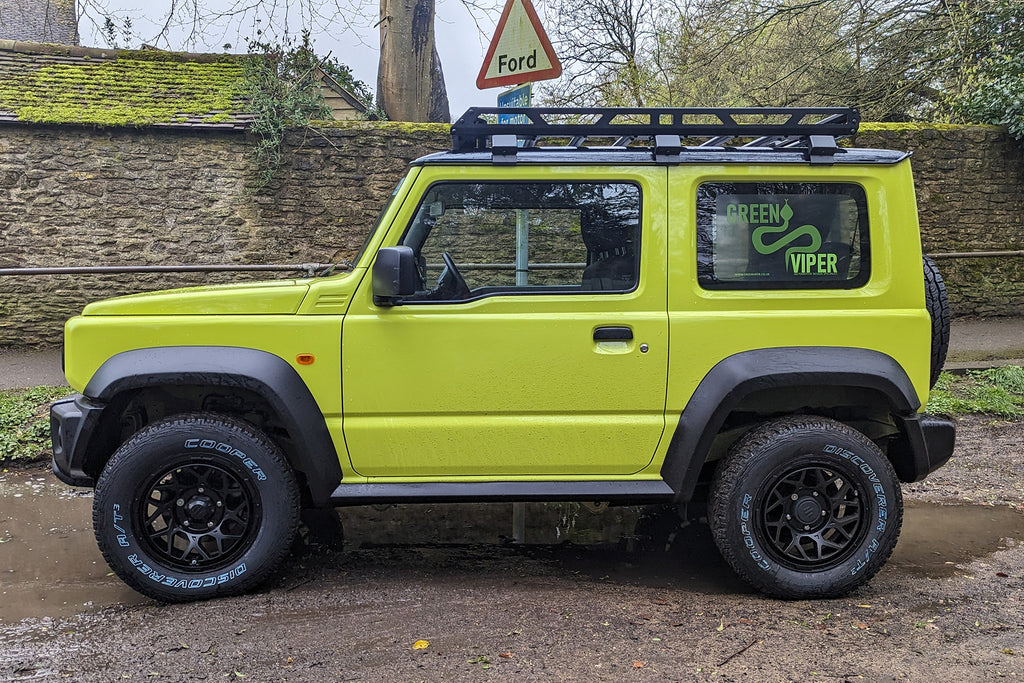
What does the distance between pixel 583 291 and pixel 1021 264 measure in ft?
32.6

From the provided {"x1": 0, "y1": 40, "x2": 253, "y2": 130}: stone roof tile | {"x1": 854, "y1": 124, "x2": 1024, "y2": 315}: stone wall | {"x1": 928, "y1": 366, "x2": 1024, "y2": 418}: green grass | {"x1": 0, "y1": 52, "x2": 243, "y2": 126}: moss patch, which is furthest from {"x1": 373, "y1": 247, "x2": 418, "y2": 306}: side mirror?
{"x1": 854, "y1": 124, "x2": 1024, "y2": 315}: stone wall

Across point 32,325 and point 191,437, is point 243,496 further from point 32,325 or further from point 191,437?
point 32,325

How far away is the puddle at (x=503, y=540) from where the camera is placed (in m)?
3.95

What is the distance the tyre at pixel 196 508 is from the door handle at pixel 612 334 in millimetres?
1509

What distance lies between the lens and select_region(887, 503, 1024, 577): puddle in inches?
166

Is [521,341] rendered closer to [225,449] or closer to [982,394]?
[225,449]

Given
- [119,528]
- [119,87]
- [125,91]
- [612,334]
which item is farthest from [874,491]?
[119,87]

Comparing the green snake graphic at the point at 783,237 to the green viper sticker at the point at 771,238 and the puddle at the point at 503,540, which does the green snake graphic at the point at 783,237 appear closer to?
the green viper sticker at the point at 771,238

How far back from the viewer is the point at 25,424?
6.31 m

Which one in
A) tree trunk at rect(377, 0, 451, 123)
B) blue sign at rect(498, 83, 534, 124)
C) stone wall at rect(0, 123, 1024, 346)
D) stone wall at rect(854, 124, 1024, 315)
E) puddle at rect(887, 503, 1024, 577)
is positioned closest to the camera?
puddle at rect(887, 503, 1024, 577)

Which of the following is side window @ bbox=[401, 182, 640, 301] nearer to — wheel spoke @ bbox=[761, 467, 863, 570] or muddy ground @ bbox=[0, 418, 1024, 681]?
wheel spoke @ bbox=[761, 467, 863, 570]

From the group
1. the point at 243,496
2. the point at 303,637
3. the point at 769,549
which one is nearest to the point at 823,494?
the point at 769,549

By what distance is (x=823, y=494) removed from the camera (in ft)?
12.0

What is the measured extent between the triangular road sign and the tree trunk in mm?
5076
